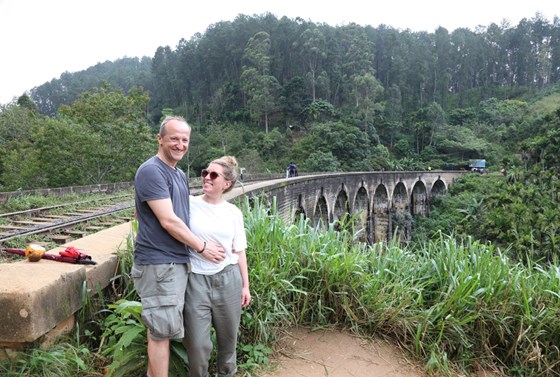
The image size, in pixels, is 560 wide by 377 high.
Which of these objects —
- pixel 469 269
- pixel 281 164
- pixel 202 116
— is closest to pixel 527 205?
pixel 469 269

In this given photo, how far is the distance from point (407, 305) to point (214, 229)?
146 cm

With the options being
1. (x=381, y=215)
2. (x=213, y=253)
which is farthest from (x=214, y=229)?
(x=381, y=215)

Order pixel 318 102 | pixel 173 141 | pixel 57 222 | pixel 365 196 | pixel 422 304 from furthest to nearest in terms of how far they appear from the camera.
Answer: pixel 318 102, pixel 365 196, pixel 57 222, pixel 422 304, pixel 173 141

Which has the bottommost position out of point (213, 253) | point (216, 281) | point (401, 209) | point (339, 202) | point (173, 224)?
point (401, 209)

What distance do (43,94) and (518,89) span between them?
90.2 metres

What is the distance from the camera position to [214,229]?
1769 millimetres

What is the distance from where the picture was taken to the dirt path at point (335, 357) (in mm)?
2088

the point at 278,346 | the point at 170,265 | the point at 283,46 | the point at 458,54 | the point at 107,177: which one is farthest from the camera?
the point at 458,54

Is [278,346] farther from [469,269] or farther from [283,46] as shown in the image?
[283,46]

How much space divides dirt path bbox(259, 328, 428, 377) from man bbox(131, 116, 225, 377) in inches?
26.6

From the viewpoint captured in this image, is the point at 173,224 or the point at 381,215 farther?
the point at 381,215

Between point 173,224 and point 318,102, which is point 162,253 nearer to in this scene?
point 173,224

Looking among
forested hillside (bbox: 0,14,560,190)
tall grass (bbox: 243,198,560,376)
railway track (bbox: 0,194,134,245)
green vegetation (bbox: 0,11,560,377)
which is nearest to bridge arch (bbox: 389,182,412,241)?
green vegetation (bbox: 0,11,560,377)

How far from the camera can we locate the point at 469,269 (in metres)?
2.76
